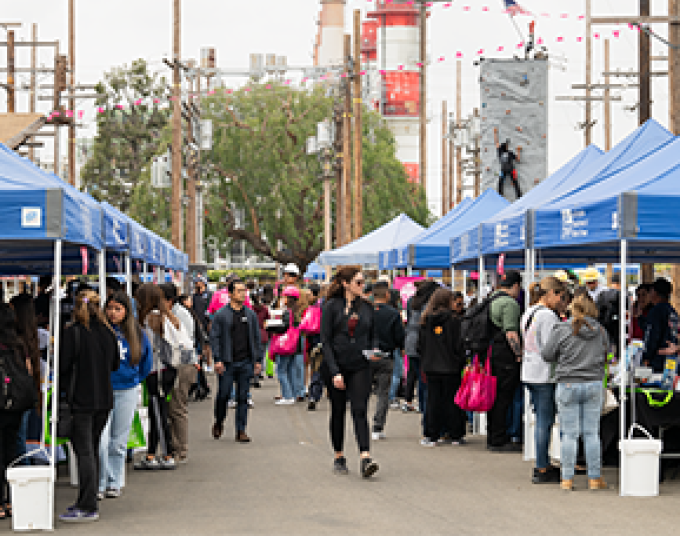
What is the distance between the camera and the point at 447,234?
2144 cm

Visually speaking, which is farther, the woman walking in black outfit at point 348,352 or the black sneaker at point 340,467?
the black sneaker at point 340,467

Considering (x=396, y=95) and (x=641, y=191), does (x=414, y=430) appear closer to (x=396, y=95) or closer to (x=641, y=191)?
(x=641, y=191)

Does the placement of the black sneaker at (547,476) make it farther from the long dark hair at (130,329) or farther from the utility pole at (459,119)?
the utility pole at (459,119)

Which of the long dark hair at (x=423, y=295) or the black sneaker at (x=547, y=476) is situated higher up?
the long dark hair at (x=423, y=295)

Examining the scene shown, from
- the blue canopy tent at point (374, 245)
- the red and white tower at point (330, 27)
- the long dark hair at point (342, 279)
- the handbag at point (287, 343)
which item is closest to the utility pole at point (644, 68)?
the blue canopy tent at point (374, 245)

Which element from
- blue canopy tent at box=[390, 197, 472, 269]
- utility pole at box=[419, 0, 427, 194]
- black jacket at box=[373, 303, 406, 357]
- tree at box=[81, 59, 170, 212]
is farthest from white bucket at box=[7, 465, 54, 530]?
tree at box=[81, 59, 170, 212]

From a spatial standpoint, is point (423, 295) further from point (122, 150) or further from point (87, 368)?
point (122, 150)

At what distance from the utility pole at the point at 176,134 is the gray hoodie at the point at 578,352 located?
24529mm

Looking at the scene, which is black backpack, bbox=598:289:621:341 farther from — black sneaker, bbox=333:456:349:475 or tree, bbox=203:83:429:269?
tree, bbox=203:83:429:269

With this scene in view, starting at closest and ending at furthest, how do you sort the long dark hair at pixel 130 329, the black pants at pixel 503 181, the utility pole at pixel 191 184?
the long dark hair at pixel 130 329 → the black pants at pixel 503 181 → the utility pole at pixel 191 184

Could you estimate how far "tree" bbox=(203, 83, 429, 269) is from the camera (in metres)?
53.1

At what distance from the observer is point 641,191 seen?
9891 mm

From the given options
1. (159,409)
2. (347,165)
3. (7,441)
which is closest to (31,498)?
(7,441)

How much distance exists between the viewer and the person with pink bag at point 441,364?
43.6 ft
